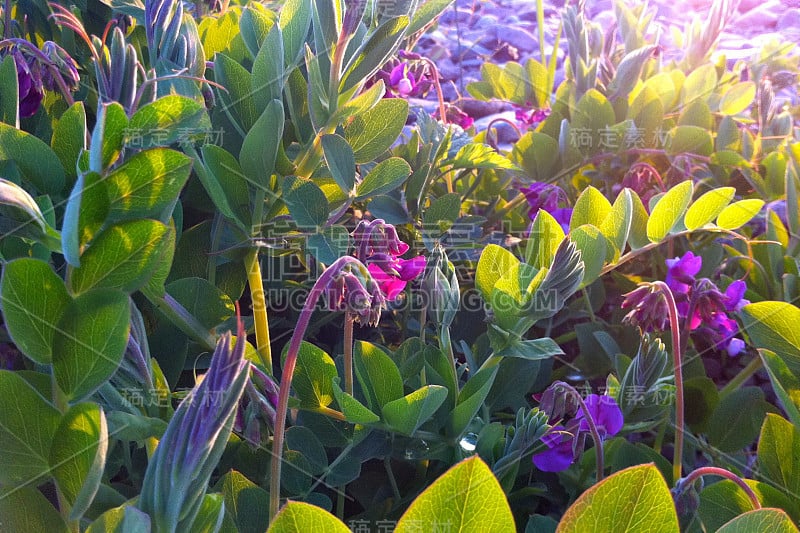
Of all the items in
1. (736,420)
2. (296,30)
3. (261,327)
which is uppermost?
(296,30)

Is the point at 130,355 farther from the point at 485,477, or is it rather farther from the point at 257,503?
the point at 485,477

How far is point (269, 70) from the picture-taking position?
87 cm

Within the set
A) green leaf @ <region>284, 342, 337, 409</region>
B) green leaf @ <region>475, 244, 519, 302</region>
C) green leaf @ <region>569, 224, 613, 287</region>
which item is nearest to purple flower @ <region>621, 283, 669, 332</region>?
green leaf @ <region>569, 224, 613, 287</region>

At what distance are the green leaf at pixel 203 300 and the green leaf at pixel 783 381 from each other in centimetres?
60

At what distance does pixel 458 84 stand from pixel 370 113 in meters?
1.90

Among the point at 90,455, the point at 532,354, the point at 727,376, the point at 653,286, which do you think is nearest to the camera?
the point at 90,455

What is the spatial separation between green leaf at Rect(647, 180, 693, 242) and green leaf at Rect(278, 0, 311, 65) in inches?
20.2

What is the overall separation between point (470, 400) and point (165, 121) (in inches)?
16.1

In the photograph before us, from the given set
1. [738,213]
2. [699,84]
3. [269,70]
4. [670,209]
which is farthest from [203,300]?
[699,84]

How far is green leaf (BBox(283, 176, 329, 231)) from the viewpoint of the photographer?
0.87 meters

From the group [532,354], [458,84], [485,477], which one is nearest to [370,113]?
[532,354]

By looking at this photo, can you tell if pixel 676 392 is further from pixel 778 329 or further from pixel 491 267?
pixel 491 267

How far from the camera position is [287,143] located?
996 millimetres

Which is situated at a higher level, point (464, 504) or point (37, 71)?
point (37, 71)
